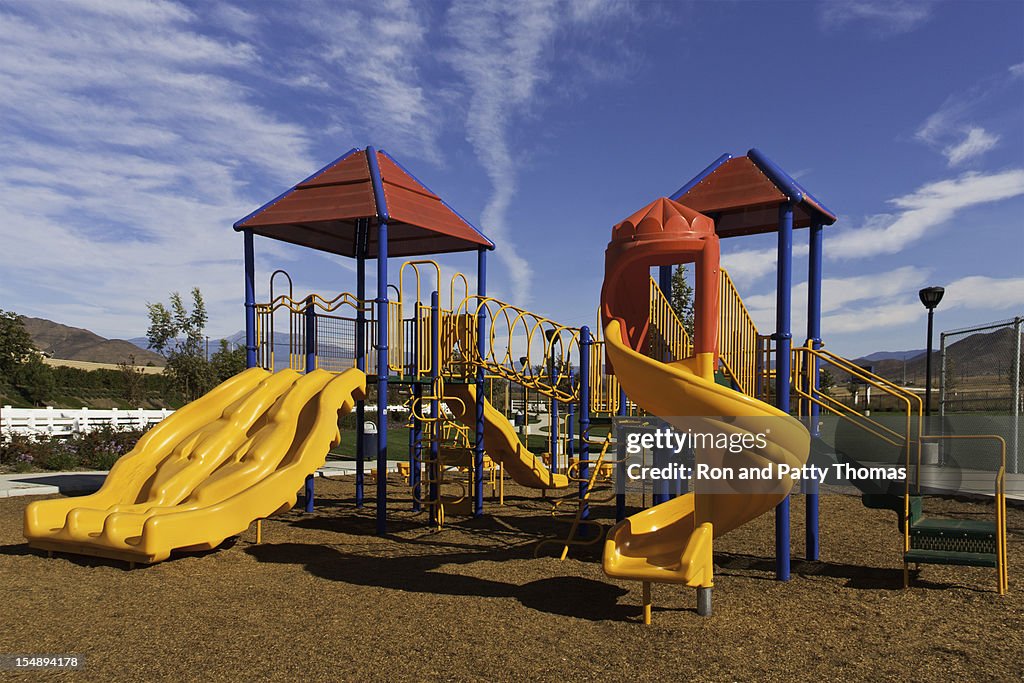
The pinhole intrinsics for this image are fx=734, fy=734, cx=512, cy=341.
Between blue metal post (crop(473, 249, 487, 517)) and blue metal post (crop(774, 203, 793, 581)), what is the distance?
457 cm

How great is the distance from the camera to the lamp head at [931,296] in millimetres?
15047

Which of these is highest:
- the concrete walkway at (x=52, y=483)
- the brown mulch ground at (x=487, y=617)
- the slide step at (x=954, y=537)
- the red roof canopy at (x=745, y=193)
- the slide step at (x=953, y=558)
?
the red roof canopy at (x=745, y=193)

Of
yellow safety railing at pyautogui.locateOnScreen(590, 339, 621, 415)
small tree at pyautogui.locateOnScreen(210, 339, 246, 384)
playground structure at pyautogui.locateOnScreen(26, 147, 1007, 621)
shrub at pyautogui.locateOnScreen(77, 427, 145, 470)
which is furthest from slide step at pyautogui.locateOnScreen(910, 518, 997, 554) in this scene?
small tree at pyautogui.locateOnScreen(210, 339, 246, 384)

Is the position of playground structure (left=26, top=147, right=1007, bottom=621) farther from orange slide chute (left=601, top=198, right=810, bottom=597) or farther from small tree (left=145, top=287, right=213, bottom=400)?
small tree (left=145, top=287, right=213, bottom=400)

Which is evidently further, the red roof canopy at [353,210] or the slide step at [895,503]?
the red roof canopy at [353,210]

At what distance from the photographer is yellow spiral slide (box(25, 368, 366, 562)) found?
310 inches

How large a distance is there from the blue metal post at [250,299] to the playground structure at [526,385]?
22 mm

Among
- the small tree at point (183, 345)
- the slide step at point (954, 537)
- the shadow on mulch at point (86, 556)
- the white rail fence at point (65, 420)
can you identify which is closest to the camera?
the slide step at point (954, 537)

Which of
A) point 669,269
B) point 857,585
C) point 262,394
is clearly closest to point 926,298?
point 669,269

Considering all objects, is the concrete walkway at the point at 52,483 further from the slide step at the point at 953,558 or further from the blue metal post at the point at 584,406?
the slide step at the point at 953,558

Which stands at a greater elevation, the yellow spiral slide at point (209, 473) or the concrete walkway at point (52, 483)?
the yellow spiral slide at point (209, 473)

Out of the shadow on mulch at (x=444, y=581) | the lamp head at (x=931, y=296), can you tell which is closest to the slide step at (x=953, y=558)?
the shadow on mulch at (x=444, y=581)

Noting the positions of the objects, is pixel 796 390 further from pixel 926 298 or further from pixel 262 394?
pixel 926 298

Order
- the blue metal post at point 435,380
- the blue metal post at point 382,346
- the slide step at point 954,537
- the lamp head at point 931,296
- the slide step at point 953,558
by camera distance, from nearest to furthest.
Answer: the slide step at point 953,558, the slide step at point 954,537, the blue metal post at point 382,346, the blue metal post at point 435,380, the lamp head at point 931,296
